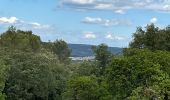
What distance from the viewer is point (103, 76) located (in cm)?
8269

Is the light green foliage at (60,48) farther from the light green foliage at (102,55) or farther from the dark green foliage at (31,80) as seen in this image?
the dark green foliage at (31,80)

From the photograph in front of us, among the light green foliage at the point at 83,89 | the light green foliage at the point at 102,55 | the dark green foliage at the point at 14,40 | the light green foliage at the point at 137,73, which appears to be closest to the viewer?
the light green foliage at the point at 137,73

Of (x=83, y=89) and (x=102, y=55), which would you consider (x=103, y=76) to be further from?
(x=102, y=55)

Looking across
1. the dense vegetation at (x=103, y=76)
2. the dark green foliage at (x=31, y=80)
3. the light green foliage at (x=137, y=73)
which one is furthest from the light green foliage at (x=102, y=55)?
the light green foliage at (x=137, y=73)

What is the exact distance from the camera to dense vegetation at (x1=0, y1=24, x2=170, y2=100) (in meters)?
51.6

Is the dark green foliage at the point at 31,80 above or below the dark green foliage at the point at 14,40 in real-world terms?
below

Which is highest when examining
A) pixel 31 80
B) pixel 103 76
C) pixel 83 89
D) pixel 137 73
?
pixel 137 73

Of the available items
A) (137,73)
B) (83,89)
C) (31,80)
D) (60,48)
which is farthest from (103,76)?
(60,48)

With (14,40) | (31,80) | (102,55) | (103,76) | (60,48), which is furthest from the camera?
(60,48)

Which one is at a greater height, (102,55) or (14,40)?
(14,40)

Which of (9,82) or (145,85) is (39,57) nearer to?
(9,82)

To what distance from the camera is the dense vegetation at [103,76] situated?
2030 inches

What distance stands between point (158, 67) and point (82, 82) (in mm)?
19994

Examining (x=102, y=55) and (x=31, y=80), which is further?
(x=102, y=55)
